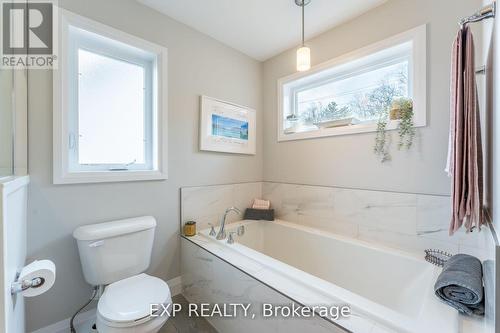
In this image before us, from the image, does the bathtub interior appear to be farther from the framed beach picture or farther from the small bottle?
the framed beach picture

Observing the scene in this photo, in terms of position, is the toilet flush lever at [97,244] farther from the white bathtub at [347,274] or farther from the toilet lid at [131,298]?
the white bathtub at [347,274]

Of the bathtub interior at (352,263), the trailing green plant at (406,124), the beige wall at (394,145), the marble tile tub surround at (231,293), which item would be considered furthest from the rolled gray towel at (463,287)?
the trailing green plant at (406,124)

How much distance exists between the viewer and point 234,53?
242cm

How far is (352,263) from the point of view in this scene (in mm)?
1773

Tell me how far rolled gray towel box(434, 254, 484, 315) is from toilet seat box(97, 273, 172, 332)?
144cm

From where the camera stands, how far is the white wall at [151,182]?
1.35 meters

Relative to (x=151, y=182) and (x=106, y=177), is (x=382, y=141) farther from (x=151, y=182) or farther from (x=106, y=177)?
(x=106, y=177)

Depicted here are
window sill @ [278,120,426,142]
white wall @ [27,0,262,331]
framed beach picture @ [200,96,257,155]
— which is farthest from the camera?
framed beach picture @ [200,96,257,155]

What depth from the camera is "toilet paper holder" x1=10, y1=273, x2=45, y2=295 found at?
795 millimetres

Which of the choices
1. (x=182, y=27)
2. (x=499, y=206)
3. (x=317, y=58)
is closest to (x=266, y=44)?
(x=317, y=58)

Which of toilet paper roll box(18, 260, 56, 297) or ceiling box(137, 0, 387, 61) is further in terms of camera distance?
ceiling box(137, 0, 387, 61)

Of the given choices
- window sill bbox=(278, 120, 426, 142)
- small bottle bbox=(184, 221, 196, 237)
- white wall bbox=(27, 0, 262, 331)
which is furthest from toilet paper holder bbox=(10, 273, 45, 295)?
window sill bbox=(278, 120, 426, 142)

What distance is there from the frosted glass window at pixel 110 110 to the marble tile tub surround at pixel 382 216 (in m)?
1.65

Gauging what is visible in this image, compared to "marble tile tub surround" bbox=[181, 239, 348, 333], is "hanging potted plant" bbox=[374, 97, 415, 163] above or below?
above
